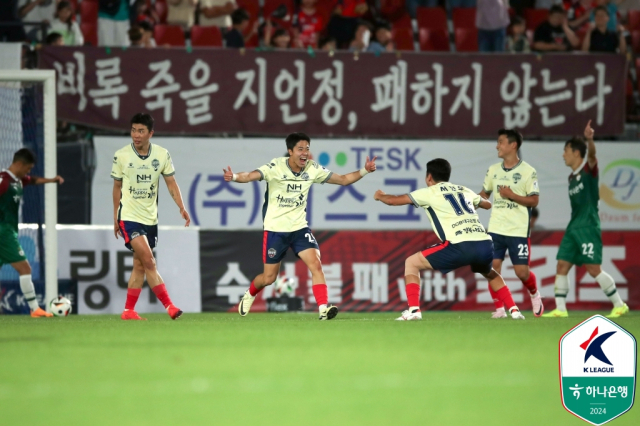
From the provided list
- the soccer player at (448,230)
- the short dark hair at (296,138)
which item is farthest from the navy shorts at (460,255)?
the short dark hair at (296,138)

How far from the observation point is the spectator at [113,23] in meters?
15.9

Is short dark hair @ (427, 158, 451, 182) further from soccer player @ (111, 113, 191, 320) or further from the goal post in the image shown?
the goal post

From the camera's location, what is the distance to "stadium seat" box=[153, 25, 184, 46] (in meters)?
16.0

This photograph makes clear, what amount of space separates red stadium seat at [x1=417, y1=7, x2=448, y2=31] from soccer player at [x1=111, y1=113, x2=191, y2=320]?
8.53 metres

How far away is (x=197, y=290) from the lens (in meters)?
13.4

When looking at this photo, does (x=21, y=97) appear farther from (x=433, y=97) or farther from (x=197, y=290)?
(x=433, y=97)

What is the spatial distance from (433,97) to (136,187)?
640 cm

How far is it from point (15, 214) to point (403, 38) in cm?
821

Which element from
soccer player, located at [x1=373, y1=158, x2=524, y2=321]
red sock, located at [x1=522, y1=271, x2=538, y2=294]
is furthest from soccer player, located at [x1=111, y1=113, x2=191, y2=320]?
red sock, located at [x1=522, y1=271, x2=538, y2=294]

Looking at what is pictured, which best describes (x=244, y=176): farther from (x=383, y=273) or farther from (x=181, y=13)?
(x=181, y=13)

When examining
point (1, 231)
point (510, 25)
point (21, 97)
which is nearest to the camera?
point (1, 231)

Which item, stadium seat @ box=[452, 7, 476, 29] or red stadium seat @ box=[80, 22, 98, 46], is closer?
red stadium seat @ box=[80, 22, 98, 46]

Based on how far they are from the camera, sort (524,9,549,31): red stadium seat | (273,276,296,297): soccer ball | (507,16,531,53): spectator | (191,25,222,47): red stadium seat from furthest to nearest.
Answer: (524,9,549,31): red stadium seat → (507,16,531,53): spectator → (191,25,222,47): red stadium seat → (273,276,296,297): soccer ball

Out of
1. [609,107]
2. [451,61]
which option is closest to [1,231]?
[451,61]
